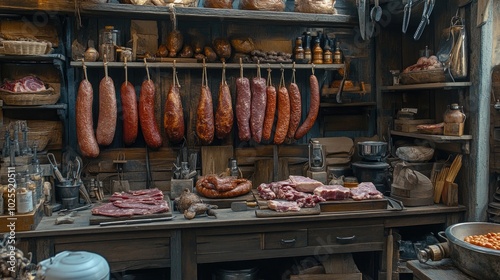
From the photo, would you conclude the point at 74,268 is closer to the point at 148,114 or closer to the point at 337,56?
the point at 148,114

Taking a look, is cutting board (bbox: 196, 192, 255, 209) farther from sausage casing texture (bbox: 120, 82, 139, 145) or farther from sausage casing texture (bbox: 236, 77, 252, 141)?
sausage casing texture (bbox: 120, 82, 139, 145)

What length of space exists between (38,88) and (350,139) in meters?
2.73

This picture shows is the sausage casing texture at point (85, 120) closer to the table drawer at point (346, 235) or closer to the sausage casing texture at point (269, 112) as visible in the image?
the sausage casing texture at point (269, 112)

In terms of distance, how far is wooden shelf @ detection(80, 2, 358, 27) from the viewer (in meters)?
3.47

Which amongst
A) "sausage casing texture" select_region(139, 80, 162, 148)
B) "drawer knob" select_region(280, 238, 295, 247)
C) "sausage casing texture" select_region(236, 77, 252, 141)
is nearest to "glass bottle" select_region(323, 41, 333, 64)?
"sausage casing texture" select_region(236, 77, 252, 141)

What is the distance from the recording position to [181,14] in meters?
3.59

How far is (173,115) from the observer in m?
3.68

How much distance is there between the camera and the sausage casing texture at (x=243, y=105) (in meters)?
3.82

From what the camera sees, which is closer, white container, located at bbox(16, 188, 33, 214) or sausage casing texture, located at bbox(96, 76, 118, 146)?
white container, located at bbox(16, 188, 33, 214)

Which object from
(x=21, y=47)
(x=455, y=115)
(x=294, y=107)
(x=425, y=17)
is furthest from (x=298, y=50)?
(x=21, y=47)

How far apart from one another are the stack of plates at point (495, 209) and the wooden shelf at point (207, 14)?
6.14 feet

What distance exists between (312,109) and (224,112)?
79cm

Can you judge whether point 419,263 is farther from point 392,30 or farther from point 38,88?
point 38,88

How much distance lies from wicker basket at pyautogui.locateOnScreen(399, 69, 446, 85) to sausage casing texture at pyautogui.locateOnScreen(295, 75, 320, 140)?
76 cm
